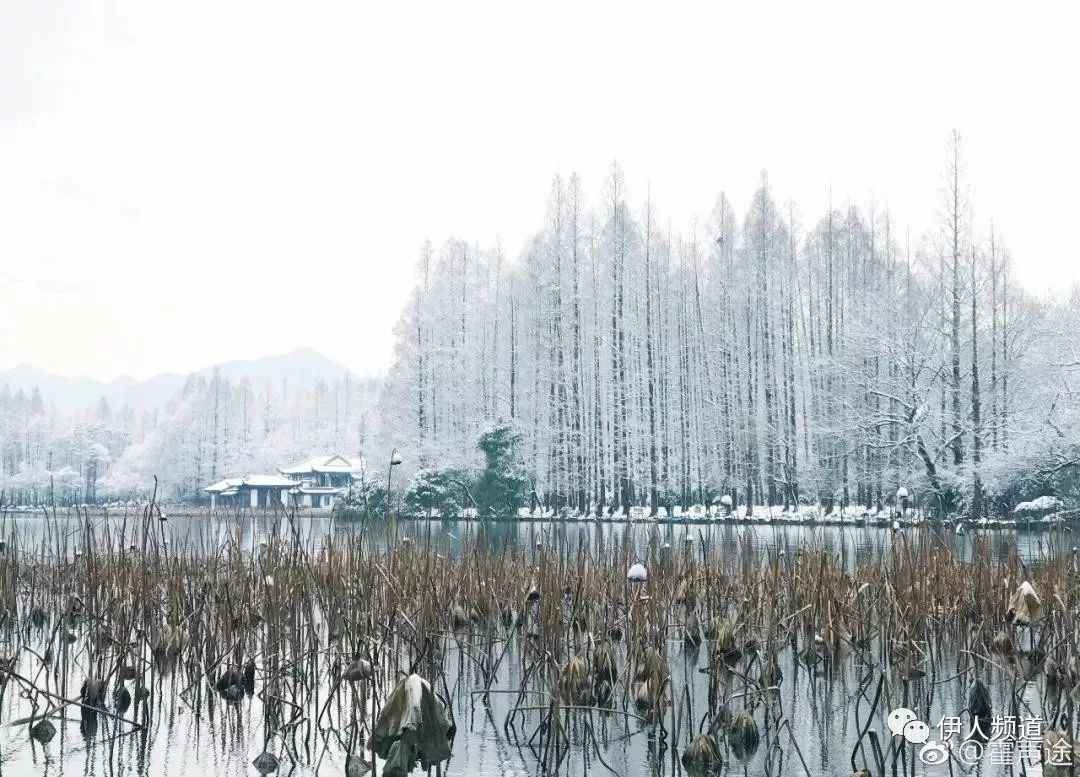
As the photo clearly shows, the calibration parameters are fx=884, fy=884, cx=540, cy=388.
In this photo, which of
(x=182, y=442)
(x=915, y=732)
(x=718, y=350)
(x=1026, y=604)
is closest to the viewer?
(x=915, y=732)

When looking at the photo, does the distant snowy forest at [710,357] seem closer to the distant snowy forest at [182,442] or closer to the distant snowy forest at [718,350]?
the distant snowy forest at [718,350]

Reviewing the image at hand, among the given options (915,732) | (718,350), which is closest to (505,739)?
(915,732)

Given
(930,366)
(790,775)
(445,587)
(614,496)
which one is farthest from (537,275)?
(790,775)

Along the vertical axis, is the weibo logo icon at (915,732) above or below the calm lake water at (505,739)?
above

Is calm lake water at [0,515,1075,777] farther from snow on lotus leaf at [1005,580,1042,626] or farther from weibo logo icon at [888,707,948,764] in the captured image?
snow on lotus leaf at [1005,580,1042,626]

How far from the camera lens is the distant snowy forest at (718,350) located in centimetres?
2341

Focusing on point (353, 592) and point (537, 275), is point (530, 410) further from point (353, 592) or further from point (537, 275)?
point (353, 592)

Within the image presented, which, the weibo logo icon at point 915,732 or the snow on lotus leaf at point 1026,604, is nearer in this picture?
the weibo logo icon at point 915,732

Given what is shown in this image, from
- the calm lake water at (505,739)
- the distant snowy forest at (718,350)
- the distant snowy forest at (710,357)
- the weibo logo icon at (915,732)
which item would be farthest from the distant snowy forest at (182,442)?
the weibo logo icon at (915,732)

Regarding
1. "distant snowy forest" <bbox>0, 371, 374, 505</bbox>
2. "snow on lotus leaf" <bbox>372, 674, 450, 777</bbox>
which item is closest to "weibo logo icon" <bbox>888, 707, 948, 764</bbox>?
"snow on lotus leaf" <bbox>372, 674, 450, 777</bbox>

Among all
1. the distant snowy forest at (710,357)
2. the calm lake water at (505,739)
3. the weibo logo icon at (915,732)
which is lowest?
the calm lake water at (505,739)

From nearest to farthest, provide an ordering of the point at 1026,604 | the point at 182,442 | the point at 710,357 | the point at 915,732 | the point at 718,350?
the point at 915,732 → the point at 1026,604 → the point at 718,350 → the point at 710,357 → the point at 182,442

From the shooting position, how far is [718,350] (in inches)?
1160

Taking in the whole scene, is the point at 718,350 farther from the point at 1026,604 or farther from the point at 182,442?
the point at 182,442
